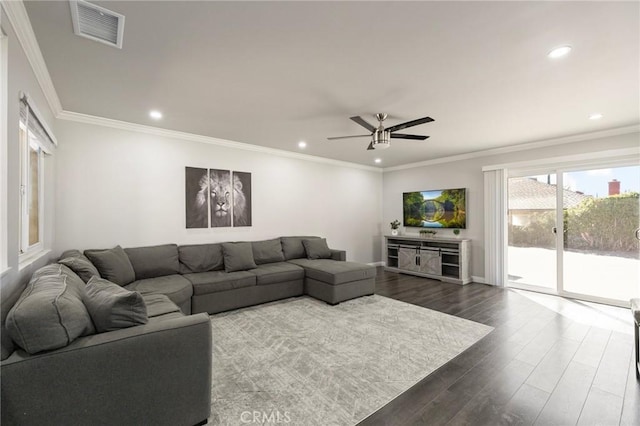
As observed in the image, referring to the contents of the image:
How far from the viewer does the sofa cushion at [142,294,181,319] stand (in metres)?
2.39

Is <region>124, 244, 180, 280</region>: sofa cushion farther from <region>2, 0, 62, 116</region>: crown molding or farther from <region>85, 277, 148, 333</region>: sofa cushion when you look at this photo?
<region>85, 277, 148, 333</region>: sofa cushion

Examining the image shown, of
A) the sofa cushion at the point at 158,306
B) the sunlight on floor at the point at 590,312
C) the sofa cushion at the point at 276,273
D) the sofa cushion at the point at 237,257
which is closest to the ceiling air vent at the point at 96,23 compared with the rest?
the sofa cushion at the point at 158,306

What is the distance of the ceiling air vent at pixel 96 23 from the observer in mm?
1772

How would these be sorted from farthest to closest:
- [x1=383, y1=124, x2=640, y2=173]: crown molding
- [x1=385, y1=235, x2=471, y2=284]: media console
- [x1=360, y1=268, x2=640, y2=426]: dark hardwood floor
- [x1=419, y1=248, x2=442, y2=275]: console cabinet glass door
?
[x1=419, y1=248, x2=442, y2=275]: console cabinet glass door < [x1=385, y1=235, x2=471, y2=284]: media console < [x1=383, y1=124, x2=640, y2=173]: crown molding < [x1=360, y1=268, x2=640, y2=426]: dark hardwood floor

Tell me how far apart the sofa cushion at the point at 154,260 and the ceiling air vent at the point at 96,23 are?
8.41 feet

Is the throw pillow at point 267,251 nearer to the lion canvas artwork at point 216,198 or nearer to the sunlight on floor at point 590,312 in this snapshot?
the lion canvas artwork at point 216,198

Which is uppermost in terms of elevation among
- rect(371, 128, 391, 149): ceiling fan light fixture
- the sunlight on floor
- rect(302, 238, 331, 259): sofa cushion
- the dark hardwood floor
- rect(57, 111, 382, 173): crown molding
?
rect(57, 111, 382, 173): crown molding

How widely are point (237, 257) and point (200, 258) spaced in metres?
0.52

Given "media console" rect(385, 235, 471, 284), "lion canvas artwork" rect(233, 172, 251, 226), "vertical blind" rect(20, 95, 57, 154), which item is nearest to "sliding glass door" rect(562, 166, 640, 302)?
"media console" rect(385, 235, 471, 284)

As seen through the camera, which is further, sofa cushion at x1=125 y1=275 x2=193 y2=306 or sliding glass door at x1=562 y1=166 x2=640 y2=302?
sliding glass door at x1=562 y1=166 x2=640 y2=302

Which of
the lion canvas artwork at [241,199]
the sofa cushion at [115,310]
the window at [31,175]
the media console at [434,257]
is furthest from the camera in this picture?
the media console at [434,257]

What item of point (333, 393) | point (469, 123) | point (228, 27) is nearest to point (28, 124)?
point (228, 27)

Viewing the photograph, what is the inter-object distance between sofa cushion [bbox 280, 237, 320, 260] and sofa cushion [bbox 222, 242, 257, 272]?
32.5 inches

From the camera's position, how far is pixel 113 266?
324cm
